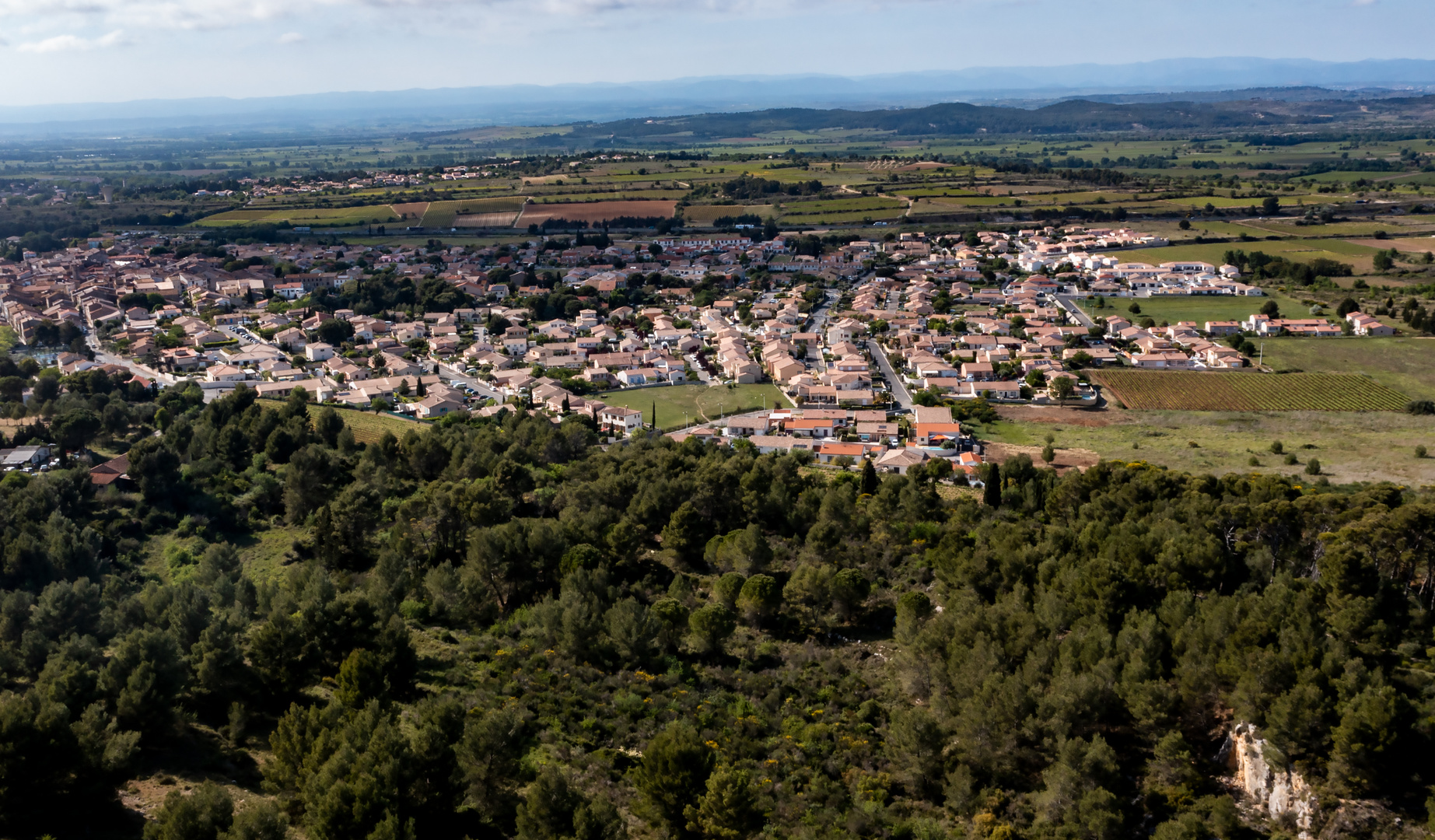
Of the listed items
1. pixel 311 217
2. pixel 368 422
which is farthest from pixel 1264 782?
pixel 311 217

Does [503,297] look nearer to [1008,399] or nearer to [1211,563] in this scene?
[1008,399]

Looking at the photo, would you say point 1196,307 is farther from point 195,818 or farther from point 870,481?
point 195,818

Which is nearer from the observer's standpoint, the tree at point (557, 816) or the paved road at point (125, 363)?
the tree at point (557, 816)

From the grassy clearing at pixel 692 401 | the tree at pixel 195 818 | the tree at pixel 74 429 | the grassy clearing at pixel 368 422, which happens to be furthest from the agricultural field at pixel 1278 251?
the tree at pixel 195 818

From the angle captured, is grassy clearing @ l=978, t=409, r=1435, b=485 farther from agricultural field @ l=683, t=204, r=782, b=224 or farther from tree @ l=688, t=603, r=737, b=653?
agricultural field @ l=683, t=204, r=782, b=224

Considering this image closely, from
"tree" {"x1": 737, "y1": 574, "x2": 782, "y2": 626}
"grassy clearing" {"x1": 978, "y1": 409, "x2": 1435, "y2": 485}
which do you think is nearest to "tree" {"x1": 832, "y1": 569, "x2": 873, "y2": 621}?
"tree" {"x1": 737, "y1": 574, "x2": 782, "y2": 626}

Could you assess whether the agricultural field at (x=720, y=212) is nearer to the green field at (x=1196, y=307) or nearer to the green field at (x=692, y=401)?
the green field at (x=1196, y=307)
